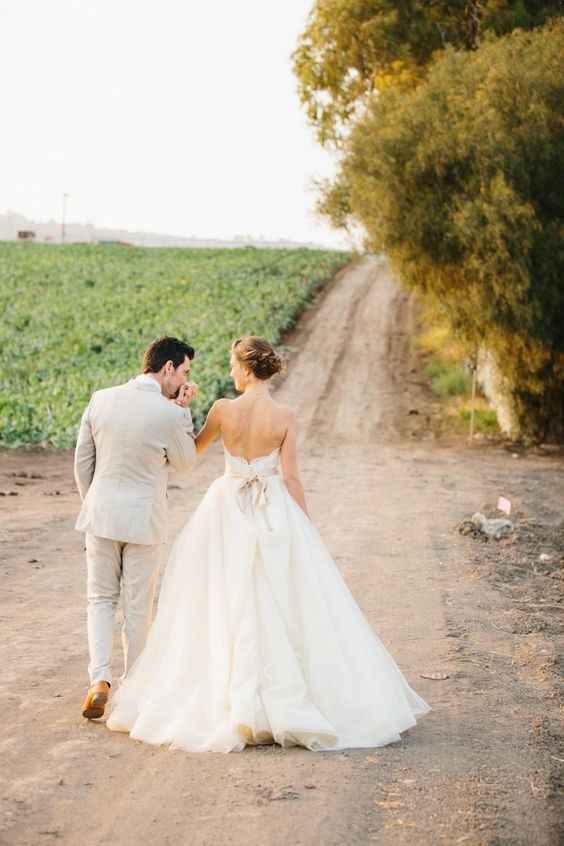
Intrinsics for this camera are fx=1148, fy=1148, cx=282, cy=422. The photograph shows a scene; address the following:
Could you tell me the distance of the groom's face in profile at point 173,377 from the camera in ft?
20.4

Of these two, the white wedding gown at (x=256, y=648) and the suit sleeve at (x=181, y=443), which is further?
the suit sleeve at (x=181, y=443)

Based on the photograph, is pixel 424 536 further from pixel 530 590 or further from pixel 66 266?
pixel 66 266

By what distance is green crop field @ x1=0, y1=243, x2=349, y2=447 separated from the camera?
1016 inches

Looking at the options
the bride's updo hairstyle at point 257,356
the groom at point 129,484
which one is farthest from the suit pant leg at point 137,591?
the bride's updo hairstyle at point 257,356

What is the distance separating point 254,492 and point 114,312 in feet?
124

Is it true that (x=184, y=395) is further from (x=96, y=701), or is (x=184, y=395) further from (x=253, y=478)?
(x=96, y=701)

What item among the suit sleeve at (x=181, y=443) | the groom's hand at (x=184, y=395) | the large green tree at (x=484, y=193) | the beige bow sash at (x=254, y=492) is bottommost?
the beige bow sash at (x=254, y=492)

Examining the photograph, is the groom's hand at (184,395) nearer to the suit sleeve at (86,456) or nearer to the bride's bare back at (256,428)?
the bride's bare back at (256,428)

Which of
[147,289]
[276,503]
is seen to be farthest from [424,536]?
[147,289]

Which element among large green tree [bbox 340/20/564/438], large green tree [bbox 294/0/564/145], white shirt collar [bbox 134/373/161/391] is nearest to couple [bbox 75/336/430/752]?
white shirt collar [bbox 134/373/161/391]

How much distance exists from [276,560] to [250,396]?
908 millimetres

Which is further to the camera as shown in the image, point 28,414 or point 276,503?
point 28,414

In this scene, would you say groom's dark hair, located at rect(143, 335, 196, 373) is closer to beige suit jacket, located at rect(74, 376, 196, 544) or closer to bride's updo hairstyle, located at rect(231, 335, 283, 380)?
beige suit jacket, located at rect(74, 376, 196, 544)

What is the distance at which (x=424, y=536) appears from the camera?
13453mm
